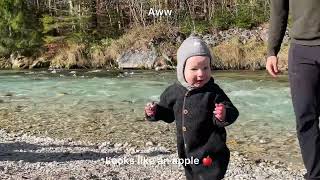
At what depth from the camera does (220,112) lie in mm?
3516

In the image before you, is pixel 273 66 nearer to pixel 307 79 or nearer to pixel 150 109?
pixel 307 79

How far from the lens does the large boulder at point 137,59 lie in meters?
26.3

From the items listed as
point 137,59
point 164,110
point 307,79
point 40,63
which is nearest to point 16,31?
point 40,63

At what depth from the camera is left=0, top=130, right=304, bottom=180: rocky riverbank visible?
6004mm

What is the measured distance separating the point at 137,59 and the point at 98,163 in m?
20.0

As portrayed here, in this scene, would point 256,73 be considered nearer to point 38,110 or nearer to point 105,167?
point 38,110

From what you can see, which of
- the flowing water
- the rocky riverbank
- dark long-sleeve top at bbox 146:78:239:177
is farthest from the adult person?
the flowing water

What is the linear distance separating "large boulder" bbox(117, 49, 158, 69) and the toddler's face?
22.2 m

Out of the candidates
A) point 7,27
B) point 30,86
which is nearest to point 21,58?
point 7,27

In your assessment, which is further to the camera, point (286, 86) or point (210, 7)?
point (210, 7)

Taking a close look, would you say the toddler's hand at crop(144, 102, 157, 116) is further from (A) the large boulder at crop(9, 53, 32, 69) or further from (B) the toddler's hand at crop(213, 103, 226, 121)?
(A) the large boulder at crop(9, 53, 32, 69)

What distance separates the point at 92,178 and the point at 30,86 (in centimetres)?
1363

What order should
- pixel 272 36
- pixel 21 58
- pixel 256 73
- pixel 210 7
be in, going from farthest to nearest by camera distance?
pixel 210 7, pixel 21 58, pixel 256 73, pixel 272 36

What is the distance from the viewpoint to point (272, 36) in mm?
4148
